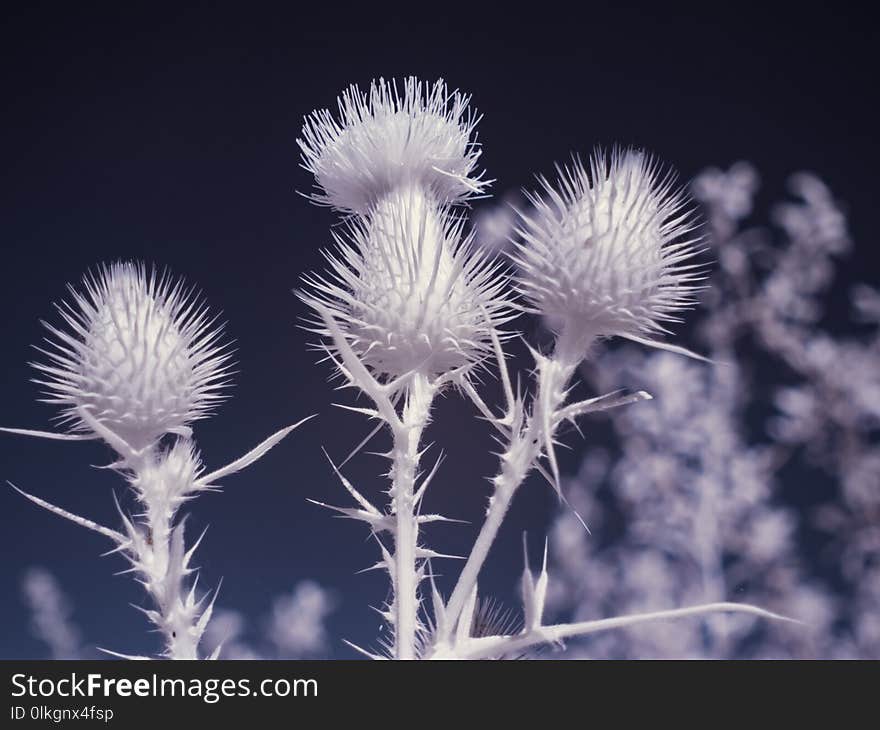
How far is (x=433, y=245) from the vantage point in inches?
72.4

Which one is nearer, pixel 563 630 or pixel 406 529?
pixel 563 630

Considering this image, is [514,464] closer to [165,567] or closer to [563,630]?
[563,630]

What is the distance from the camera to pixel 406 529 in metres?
1.66

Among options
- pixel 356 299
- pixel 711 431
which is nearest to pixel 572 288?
pixel 356 299

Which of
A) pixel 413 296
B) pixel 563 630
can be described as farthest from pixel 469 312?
pixel 563 630

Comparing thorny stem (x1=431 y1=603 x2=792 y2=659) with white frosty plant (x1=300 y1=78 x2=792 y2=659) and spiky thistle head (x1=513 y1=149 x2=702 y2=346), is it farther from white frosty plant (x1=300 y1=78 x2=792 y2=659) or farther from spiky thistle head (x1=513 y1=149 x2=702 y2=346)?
spiky thistle head (x1=513 y1=149 x2=702 y2=346)

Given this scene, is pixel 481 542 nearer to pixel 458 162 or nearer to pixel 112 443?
pixel 112 443

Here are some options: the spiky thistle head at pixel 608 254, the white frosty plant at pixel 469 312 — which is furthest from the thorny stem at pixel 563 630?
the spiky thistle head at pixel 608 254

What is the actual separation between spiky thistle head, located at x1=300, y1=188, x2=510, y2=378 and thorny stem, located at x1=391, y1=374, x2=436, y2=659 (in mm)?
147

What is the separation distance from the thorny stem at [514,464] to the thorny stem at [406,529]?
0.12 metres

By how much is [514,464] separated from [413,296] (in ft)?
1.43

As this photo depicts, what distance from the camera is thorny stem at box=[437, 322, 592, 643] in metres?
1.54
